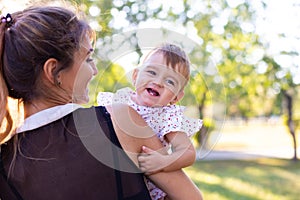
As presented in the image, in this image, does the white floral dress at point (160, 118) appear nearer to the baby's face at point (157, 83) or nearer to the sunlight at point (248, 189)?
the baby's face at point (157, 83)

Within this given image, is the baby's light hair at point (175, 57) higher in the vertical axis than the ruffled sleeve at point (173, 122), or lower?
higher

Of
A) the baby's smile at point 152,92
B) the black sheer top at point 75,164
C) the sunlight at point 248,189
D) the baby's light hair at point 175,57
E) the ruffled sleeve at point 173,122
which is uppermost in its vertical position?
the baby's light hair at point 175,57

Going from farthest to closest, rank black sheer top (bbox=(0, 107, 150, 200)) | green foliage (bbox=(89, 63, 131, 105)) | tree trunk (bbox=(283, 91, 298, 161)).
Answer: tree trunk (bbox=(283, 91, 298, 161)) → green foliage (bbox=(89, 63, 131, 105)) → black sheer top (bbox=(0, 107, 150, 200))

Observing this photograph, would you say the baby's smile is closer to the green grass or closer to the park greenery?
the park greenery

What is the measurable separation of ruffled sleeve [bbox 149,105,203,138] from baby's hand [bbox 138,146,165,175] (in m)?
0.07

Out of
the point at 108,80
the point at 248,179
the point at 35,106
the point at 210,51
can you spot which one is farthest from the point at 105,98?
the point at 248,179

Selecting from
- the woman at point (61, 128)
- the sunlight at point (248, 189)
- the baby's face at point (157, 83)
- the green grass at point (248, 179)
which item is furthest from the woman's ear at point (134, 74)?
the sunlight at point (248, 189)

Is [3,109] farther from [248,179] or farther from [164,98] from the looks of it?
[248,179]

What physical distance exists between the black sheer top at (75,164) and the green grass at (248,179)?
5.18m

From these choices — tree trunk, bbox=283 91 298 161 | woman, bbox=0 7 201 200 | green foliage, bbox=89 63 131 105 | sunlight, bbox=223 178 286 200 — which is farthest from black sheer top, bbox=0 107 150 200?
tree trunk, bbox=283 91 298 161

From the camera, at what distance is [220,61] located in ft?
19.3

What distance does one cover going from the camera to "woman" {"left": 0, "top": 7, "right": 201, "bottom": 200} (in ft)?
2.89

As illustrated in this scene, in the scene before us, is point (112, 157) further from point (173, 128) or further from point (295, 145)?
point (295, 145)

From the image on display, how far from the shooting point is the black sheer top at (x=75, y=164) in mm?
877
